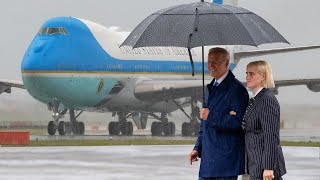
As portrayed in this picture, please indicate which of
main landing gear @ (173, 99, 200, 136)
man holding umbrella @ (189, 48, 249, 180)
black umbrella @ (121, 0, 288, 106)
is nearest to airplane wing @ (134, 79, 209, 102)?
main landing gear @ (173, 99, 200, 136)

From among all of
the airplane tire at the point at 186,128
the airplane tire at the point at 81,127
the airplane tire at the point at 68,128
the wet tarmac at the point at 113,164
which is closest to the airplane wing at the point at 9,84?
the airplane tire at the point at 81,127

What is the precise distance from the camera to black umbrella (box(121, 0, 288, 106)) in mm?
10320

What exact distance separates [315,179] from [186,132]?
93.5 ft

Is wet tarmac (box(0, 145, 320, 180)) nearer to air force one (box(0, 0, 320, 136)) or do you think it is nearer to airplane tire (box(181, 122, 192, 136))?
air force one (box(0, 0, 320, 136))

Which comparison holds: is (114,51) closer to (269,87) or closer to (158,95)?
(158,95)

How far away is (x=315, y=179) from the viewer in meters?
16.9

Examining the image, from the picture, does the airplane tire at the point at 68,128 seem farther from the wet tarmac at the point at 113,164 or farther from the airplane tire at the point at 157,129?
the wet tarmac at the point at 113,164

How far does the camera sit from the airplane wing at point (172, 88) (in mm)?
43406

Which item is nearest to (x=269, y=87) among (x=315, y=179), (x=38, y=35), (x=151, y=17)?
(x=151, y=17)

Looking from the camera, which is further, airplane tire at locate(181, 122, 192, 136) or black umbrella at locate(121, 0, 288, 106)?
airplane tire at locate(181, 122, 192, 136)

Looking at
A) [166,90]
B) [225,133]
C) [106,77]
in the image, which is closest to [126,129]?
[166,90]

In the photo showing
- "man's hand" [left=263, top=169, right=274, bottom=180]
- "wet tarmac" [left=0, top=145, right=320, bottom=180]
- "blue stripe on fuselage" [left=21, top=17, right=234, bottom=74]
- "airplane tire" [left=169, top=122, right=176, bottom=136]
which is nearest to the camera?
"man's hand" [left=263, top=169, right=274, bottom=180]

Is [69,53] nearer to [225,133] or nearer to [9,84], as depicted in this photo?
[9,84]

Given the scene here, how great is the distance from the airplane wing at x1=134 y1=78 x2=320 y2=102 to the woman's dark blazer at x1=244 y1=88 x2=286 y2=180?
34464 mm
